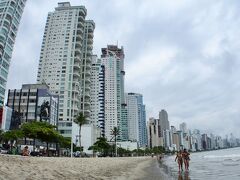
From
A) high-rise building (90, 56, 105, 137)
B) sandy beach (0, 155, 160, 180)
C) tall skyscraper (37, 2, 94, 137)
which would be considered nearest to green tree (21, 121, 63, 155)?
sandy beach (0, 155, 160, 180)

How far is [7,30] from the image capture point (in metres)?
89.5

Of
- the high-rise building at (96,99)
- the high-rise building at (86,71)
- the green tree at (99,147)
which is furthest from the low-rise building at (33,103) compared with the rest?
the high-rise building at (96,99)

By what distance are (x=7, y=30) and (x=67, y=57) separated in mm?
51318

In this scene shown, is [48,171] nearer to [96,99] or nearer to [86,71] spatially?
[86,71]

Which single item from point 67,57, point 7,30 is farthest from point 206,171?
point 67,57

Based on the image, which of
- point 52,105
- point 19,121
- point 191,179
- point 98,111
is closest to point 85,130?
point 52,105

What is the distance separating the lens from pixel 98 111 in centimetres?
19012

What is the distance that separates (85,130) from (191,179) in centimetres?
11690

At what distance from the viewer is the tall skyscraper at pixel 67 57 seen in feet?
438

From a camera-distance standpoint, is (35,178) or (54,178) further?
(54,178)

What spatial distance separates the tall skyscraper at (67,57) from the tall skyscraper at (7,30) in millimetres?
38317

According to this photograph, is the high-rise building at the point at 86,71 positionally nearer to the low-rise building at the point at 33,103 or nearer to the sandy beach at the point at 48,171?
the low-rise building at the point at 33,103

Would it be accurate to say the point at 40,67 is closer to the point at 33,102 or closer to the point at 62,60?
the point at 62,60

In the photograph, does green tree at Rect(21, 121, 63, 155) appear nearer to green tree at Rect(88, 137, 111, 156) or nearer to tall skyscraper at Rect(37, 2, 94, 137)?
green tree at Rect(88, 137, 111, 156)
